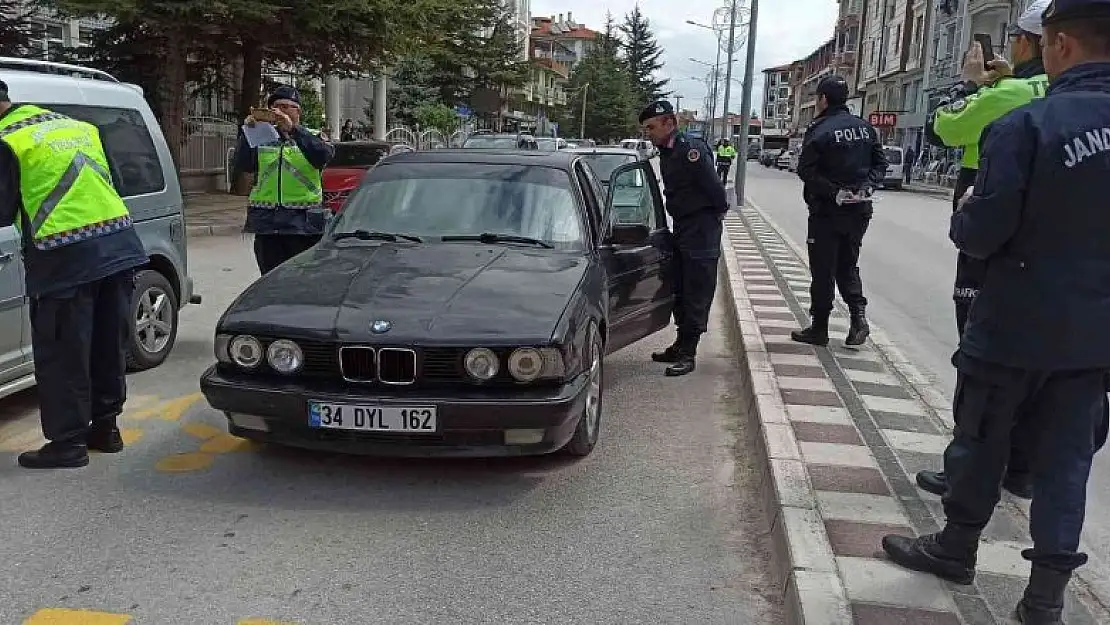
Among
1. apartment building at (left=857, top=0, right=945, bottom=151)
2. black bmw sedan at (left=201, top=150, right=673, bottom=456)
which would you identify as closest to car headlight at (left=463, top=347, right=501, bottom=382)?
black bmw sedan at (left=201, top=150, right=673, bottom=456)

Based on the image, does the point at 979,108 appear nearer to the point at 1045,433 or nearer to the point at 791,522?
the point at 1045,433

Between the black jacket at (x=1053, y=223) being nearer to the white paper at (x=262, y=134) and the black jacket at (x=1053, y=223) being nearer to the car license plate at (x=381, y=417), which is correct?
the car license plate at (x=381, y=417)

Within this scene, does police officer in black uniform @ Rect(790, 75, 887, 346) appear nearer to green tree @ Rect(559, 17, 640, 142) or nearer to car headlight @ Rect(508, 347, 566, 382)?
car headlight @ Rect(508, 347, 566, 382)

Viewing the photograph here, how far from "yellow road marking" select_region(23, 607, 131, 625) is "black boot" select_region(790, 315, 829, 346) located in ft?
18.2

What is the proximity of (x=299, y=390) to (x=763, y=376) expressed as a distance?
3.24 metres

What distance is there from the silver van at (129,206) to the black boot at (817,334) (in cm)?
482

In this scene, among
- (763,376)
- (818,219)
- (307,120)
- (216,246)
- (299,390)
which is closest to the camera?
(299,390)

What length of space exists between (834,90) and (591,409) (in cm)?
349

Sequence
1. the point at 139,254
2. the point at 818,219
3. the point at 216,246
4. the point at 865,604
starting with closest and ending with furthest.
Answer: the point at 865,604 < the point at 139,254 < the point at 818,219 < the point at 216,246

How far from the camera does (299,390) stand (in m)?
4.32

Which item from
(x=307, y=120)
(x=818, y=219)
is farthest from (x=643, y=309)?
(x=307, y=120)

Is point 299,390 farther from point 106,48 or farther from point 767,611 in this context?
point 106,48

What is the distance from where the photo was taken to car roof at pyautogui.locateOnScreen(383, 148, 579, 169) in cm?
602

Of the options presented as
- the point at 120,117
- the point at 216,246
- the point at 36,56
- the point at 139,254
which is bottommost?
the point at 216,246
